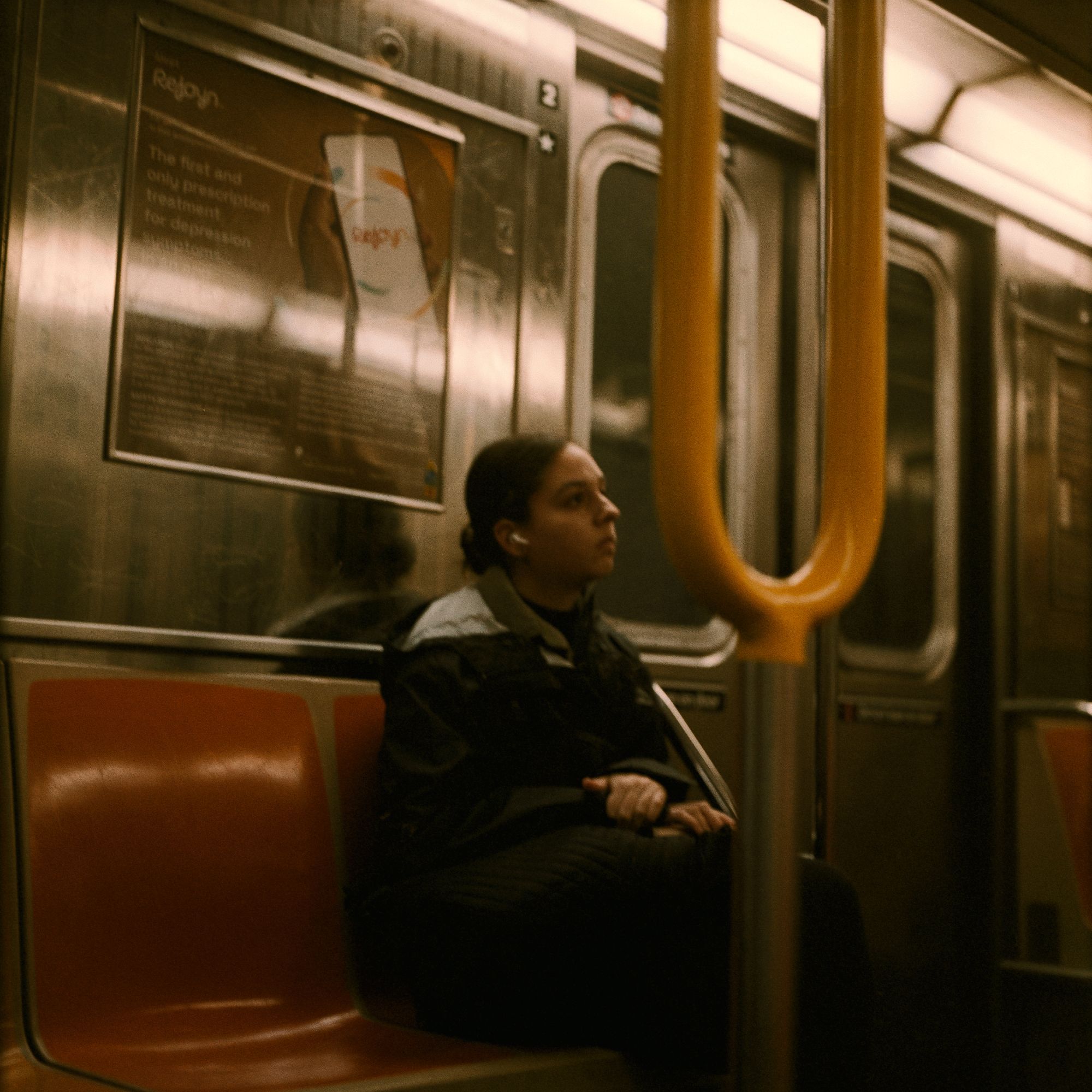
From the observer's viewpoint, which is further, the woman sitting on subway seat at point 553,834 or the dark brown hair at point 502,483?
the dark brown hair at point 502,483

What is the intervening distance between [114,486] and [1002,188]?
119 inches

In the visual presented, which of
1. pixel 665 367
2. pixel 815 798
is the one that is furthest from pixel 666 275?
pixel 815 798

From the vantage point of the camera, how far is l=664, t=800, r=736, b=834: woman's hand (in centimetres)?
182

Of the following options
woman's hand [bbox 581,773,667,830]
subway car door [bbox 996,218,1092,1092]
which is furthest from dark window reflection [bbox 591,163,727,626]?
subway car door [bbox 996,218,1092,1092]

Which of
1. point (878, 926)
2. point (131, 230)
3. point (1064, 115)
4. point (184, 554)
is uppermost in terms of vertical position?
point (1064, 115)

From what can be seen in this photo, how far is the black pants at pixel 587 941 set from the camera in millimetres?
1510

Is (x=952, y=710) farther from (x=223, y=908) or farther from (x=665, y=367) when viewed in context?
(x=665, y=367)

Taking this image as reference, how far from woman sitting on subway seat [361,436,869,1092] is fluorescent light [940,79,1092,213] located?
73.9 inches

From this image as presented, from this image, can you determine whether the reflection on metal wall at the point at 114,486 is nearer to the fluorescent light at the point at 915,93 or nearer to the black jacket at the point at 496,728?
the black jacket at the point at 496,728

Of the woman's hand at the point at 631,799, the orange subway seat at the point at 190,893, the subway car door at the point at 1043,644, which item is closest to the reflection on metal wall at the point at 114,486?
the orange subway seat at the point at 190,893

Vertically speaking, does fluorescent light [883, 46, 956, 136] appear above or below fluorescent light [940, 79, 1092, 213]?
above

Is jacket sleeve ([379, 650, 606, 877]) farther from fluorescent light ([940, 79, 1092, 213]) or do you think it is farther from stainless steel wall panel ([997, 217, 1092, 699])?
stainless steel wall panel ([997, 217, 1092, 699])

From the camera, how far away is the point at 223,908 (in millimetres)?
1810

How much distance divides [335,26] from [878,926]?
8.86 feet
